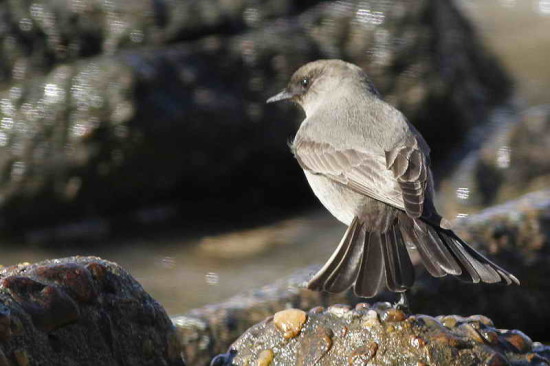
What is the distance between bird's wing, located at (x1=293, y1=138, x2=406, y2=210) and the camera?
4565 millimetres

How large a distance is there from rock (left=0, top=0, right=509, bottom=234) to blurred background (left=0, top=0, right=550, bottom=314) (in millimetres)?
12

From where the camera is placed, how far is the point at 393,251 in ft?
14.2

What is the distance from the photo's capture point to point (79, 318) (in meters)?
3.44

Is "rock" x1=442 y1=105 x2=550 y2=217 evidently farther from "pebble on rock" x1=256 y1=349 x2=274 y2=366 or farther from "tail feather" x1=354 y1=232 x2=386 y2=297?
"pebble on rock" x1=256 y1=349 x2=274 y2=366

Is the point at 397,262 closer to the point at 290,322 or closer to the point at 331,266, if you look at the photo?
the point at 331,266

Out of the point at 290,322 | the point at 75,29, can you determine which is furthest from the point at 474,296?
the point at 75,29

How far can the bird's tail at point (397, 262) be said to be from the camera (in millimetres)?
4141

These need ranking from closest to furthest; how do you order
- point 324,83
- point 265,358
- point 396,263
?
point 265,358
point 396,263
point 324,83

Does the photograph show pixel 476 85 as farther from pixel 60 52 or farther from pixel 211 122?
pixel 60 52

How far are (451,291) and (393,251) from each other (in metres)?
1.59

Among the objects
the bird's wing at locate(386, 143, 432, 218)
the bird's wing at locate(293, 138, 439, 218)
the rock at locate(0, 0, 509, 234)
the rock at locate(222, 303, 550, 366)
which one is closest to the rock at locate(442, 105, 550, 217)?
the rock at locate(0, 0, 509, 234)

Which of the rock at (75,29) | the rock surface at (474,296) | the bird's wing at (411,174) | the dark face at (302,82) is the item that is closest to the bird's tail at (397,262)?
the bird's wing at (411,174)

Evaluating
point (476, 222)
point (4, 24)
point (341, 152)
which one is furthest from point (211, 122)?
point (341, 152)

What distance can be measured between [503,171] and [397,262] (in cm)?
441
